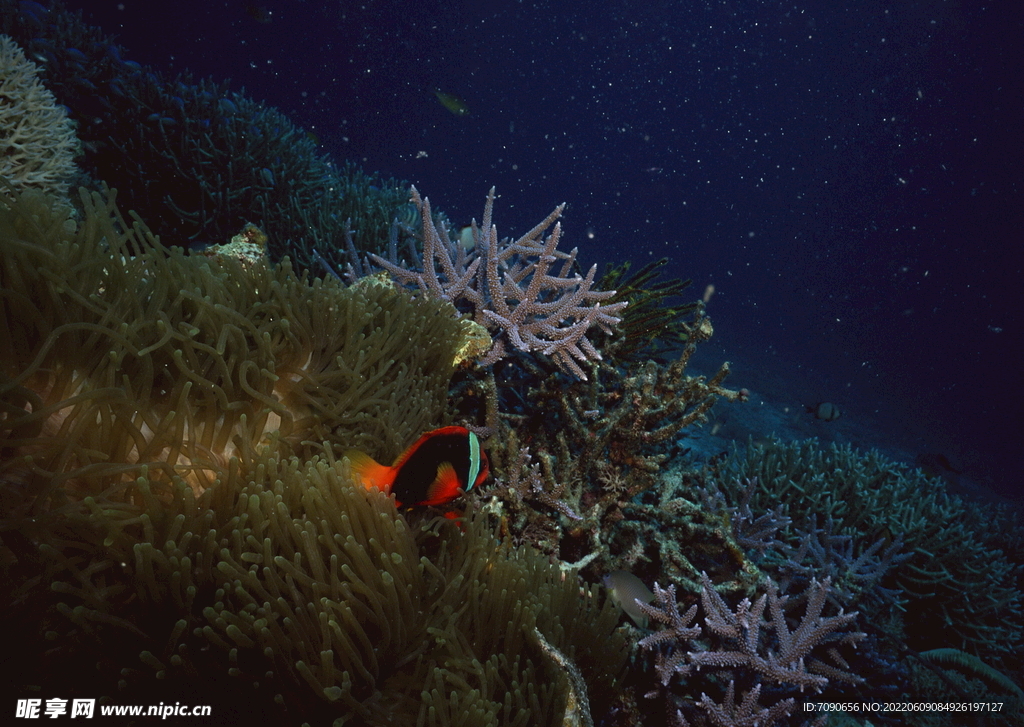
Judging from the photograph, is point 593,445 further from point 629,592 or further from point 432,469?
point 432,469

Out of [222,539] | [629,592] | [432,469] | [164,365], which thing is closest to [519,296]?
[432,469]

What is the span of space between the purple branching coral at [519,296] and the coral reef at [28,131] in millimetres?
3231

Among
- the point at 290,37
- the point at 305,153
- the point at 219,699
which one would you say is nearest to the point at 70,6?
the point at 290,37

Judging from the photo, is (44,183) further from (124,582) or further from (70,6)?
(70,6)

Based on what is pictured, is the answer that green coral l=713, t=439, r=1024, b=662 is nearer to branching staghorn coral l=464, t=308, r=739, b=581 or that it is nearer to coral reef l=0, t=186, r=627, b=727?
branching staghorn coral l=464, t=308, r=739, b=581

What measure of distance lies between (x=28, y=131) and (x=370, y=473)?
4.92m

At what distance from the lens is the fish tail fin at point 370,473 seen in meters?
1.82

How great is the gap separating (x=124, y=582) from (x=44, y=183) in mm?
4551

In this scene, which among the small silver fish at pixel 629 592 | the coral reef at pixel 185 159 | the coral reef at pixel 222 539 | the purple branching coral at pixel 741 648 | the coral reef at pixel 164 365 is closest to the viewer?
the coral reef at pixel 222 539

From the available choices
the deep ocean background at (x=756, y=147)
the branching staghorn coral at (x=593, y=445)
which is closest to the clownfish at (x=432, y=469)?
the branching staghorn coral at (x=593, y=445)

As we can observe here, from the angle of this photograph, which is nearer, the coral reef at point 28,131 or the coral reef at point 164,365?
the coral reef at point 164,365

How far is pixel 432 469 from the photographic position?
5.71 feet

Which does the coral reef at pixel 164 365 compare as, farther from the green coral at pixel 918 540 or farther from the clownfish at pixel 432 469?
the green coral at pixel 918 540

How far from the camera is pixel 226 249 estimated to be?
3.39 meters
